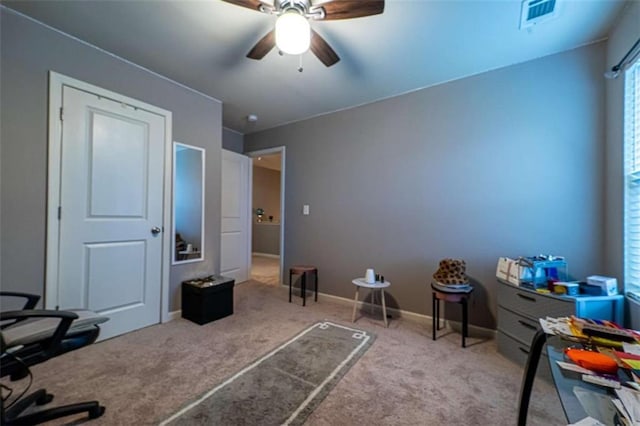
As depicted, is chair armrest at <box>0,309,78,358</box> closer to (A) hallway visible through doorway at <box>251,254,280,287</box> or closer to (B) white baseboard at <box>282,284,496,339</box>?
(B) white baseboard at <box>282,284,496,339</box>

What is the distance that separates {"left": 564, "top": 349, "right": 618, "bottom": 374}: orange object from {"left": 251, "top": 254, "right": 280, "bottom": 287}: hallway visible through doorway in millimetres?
3630

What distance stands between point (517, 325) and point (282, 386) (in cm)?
178

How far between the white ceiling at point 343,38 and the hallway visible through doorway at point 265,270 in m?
2.99

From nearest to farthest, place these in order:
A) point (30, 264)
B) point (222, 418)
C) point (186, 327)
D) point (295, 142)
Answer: point (222, 418) → point (30, 264) → point (186, 327) → point (295, 142)

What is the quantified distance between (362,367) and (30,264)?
8.33 ft

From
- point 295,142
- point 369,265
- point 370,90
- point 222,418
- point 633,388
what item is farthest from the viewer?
point 295,142

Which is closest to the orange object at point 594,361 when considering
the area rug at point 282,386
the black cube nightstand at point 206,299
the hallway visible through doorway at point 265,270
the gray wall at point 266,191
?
the area rug at point 282,386

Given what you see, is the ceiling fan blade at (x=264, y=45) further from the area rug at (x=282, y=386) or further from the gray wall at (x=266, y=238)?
the gray wall at (x=266, y=238)

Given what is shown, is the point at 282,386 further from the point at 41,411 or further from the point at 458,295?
the point at 458,295

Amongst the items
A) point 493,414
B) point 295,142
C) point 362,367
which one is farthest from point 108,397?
point 295,142

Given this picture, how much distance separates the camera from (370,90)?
281 centimetres

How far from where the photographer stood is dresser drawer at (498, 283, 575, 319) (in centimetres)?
166

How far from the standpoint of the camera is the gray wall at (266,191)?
741 cm

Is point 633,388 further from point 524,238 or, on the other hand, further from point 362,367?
point 524,238
